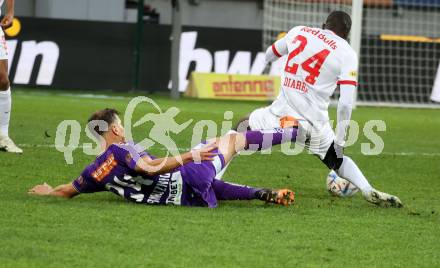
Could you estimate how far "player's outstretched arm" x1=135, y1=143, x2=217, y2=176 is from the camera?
23.1ft

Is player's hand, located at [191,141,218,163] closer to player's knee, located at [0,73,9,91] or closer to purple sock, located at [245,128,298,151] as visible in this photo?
purple sock, located at [245,128,298,151]

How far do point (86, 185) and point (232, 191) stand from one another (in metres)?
1.00

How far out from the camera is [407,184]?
31.2 feet

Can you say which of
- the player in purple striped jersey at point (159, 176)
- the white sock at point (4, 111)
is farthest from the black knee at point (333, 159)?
the white sock at point (4, 111)

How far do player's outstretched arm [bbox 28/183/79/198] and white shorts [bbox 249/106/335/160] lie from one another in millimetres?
1412

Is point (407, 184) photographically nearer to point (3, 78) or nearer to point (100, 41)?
point (3, 78)

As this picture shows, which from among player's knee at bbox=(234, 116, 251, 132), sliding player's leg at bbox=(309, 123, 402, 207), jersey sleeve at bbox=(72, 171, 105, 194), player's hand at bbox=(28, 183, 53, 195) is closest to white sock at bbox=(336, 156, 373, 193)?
sliding player's leg at bbox=(309, 123, 402, 207)

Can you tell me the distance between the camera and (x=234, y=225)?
6.74m

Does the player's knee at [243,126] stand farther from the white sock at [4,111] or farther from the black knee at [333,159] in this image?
the white sock at [4,111]

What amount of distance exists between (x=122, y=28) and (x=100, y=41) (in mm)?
490

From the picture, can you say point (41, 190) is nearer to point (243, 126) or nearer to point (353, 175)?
point (243, 126)

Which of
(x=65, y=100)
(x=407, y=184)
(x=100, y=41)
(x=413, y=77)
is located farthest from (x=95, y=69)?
(x=407, y=184)

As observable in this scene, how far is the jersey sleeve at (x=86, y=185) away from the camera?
24.3ft

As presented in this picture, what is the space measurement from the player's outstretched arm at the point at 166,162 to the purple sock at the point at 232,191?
20.8 inches
